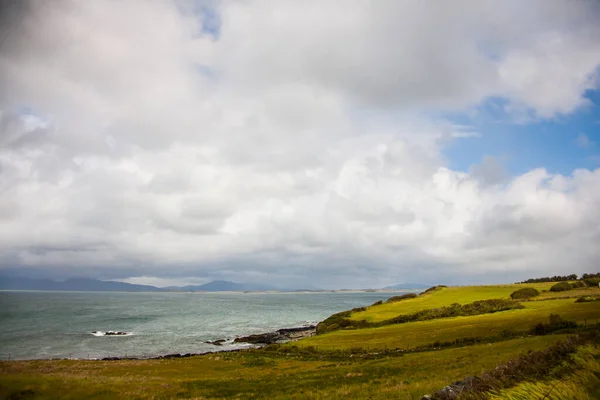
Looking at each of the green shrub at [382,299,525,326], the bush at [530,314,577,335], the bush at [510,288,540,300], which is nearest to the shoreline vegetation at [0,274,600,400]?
the bush at [530,314,577,335]

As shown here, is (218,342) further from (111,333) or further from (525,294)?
(525,294)

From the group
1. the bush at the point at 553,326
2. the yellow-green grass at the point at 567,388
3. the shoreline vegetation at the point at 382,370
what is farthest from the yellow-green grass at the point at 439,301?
the yellow-green grass at the point at 567,388

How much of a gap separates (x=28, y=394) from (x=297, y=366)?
3074 cm

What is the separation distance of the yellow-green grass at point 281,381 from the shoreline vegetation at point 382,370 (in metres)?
0.11

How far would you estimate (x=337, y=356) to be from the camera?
183 feet

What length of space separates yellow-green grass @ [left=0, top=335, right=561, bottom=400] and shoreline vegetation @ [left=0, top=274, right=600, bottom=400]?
0.36 feet

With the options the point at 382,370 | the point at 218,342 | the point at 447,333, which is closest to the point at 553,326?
the point at 447,333

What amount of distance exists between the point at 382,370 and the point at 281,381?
1073 cm

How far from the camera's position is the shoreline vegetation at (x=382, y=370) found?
369 inches

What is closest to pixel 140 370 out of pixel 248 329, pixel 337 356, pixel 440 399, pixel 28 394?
pixel 28 394

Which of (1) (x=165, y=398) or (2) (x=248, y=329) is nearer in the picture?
(1) (x=165, y=398)

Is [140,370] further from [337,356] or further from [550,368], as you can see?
[550,368]

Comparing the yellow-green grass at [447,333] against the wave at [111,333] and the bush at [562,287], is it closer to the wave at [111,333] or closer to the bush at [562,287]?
the bush at [562,287]

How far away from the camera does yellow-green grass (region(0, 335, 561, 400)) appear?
2708 cm
